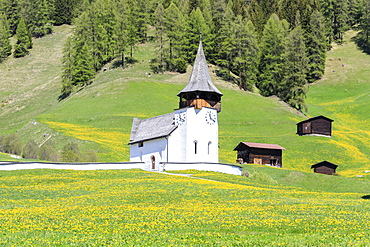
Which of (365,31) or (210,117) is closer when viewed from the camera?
(210,117)

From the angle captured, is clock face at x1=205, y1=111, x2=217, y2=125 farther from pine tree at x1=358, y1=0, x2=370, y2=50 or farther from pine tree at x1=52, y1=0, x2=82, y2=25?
pine tree at x1=52, y1=0, x2=82, y2=25

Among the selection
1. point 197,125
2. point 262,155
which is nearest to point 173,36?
point 262,155

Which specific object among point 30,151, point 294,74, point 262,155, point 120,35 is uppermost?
point 120,35

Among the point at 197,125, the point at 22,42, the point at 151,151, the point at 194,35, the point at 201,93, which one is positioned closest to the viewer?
the point at 197,125

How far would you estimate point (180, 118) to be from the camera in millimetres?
65625

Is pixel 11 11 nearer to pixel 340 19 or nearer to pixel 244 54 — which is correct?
pixel 244 54

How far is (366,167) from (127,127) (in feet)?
134

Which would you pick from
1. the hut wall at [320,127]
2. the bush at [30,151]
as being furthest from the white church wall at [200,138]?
the hut wall at [320,127]

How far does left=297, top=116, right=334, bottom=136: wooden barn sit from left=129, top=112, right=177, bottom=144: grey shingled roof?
30182 mm

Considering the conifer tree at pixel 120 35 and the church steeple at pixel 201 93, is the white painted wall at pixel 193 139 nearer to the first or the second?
the church steeple at pixel 201 93

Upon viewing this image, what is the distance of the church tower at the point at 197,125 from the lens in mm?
64000

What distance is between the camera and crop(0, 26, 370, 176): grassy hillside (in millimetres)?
79812

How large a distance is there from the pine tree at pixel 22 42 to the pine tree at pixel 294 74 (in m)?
84.8

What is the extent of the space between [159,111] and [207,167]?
40267 millimetres
